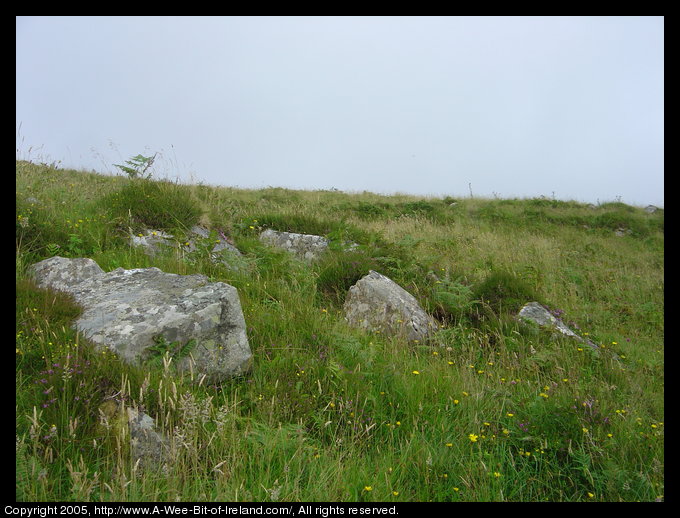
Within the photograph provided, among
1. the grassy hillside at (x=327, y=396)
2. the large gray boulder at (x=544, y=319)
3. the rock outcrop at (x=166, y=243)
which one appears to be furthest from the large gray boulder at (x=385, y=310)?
the rock outcrop at (x=166, y=243)

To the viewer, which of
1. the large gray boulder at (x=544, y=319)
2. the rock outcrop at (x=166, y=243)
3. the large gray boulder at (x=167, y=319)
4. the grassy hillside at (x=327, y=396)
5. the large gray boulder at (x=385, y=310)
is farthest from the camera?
the rock outcrop at (x=166, y=243)

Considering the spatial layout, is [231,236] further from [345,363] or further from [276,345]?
[345,363]

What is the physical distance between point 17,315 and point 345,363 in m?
2.91

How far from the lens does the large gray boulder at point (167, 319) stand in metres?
3.31

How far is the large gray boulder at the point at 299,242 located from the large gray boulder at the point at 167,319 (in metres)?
3.58

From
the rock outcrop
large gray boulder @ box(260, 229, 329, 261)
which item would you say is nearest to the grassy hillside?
the rock outcrop

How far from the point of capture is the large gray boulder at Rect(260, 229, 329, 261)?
778 centimetres

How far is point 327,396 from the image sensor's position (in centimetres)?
327

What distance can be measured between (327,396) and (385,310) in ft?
6.91

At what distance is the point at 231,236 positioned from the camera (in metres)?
7.64

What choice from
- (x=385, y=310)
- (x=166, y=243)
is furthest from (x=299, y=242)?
(x=385, y=310)

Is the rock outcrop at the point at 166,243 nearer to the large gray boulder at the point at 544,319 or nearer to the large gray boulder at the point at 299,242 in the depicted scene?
the large gray boulder at the point at 299,242

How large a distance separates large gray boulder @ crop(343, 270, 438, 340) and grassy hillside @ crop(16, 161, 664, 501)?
0.22 m
